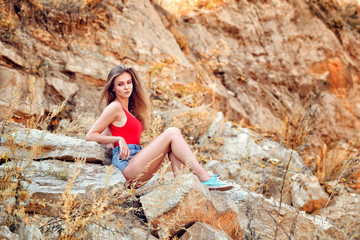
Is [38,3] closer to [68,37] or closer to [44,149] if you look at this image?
[68,37]

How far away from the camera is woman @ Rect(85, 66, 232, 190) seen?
8.29 feet

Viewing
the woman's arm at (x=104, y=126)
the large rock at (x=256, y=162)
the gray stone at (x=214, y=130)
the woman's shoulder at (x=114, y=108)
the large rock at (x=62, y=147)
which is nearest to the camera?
the large rock at (x=62, y=147)

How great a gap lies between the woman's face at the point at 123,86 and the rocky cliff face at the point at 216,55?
1370 millimetres

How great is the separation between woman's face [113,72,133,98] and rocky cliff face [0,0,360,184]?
4.49 ft

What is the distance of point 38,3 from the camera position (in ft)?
15.3

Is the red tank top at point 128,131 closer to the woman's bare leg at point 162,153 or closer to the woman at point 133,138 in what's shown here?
the woman at point 133,138

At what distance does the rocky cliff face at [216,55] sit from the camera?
453cm

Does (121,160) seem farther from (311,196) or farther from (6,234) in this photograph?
(311,196)

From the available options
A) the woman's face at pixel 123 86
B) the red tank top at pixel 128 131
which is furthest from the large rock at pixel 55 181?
the woman's face at pixel 123 86

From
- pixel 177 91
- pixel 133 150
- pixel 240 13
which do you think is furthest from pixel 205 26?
pixel 133 150

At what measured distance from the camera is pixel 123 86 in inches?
118

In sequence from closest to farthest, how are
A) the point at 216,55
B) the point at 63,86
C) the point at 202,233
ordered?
the point at 202,233, the point at 63,86, the point at 216,55

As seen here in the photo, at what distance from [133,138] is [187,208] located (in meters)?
1.10

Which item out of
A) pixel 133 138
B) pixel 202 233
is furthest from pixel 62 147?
pixel 202 233
